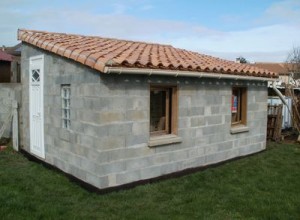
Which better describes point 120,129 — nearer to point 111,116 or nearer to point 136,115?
point 111,116

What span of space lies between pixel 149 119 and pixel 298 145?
7.15 meters

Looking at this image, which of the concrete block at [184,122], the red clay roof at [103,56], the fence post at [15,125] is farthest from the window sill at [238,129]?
the fence post at [15,125]

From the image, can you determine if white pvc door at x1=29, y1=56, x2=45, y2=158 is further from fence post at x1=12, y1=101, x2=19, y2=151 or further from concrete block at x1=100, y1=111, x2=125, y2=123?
concrete block at x1=100, y1=111, x2=125, y2=123

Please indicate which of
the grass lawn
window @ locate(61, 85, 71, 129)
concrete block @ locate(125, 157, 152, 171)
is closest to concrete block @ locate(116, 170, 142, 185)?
concrete block @ locate(125, 157, 152, 171)

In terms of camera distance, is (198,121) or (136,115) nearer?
(136,115)

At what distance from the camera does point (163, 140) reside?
740 centimetres

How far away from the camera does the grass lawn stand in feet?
18.0

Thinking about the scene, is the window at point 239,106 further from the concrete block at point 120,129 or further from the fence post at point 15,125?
the fence post at point 15,125

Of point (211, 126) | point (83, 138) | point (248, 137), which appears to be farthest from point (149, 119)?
point (248, 137)

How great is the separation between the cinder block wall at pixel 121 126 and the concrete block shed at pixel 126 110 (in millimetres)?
20

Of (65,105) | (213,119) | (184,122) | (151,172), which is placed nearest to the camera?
(151,172)

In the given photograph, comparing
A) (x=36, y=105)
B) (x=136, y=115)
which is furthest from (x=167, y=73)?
(x=36, y=105)

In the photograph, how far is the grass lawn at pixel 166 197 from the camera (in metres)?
5.49

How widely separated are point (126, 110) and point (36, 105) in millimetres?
3443
